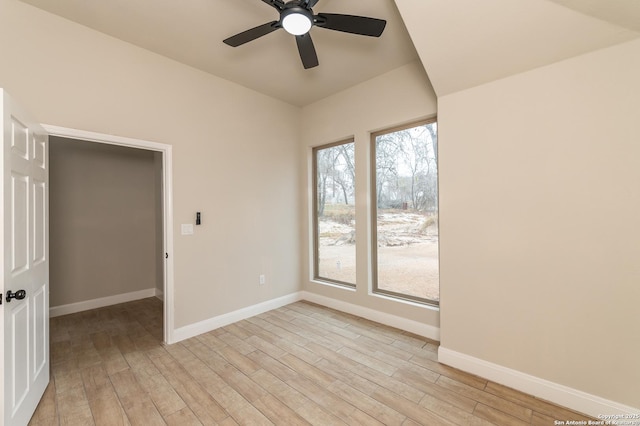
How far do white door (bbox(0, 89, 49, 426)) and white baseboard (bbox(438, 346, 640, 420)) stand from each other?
3.13 m

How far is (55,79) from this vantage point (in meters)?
2.31

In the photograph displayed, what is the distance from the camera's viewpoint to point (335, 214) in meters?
4.08

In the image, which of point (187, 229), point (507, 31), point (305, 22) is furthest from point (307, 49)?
point (187, 229)

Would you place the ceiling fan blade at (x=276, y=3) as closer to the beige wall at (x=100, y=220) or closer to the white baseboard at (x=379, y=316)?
the white baseboard at (x=379, y=316)

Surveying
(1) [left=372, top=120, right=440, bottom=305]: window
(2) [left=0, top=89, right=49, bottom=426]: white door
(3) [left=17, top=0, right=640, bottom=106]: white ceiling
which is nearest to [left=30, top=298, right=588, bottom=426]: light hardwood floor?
(2) [left=0, top=89, right=49, bottom=426]: white door

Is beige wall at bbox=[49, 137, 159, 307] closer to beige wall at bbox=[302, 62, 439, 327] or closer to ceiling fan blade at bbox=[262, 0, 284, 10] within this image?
beige wall at bbox=[302, 62, 439, 327]

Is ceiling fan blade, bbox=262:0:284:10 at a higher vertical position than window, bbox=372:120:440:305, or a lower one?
higher

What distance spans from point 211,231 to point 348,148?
7.16 feet

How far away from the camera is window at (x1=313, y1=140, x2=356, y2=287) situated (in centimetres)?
386

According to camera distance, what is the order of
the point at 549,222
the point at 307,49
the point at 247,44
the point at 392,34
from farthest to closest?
1. the point at 247,44
2. the point at 392,34
3. the point at 307,49
4. the point at 549,222

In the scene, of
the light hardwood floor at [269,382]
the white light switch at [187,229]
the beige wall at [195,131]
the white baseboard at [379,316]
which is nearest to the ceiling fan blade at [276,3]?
the beige wall at [195,131]

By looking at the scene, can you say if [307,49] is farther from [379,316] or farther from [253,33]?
[379,316]

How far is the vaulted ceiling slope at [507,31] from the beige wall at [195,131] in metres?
2.34

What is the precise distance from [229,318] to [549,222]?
11.3 feet
